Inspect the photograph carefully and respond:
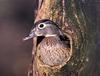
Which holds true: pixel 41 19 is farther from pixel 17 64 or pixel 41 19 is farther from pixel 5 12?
pixel 5 12

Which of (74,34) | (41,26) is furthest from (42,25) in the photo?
(74,34)

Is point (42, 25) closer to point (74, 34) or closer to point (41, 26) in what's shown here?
point (41, 26)

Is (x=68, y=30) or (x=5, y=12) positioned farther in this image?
(x=5, y=12)

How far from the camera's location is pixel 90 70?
1.63 metres

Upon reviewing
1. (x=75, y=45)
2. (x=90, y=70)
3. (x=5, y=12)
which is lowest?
(x=90, y=70)

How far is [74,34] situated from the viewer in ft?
5.17

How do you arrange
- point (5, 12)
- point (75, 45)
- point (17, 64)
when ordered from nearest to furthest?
point (75, 45)
point (17, 64)
point (5, 12)

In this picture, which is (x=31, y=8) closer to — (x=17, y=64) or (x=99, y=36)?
(x=17, y=64)

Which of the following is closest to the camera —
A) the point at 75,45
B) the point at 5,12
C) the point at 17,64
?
the point at 75,45

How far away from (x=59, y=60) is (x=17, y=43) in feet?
12.4

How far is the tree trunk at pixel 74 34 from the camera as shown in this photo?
1574 mm

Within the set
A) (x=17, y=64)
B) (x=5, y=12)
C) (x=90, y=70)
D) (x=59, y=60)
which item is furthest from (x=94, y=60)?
(x=5, y=12)

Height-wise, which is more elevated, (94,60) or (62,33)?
(62,33)

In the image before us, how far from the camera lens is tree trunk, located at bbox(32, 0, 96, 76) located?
1.57m
